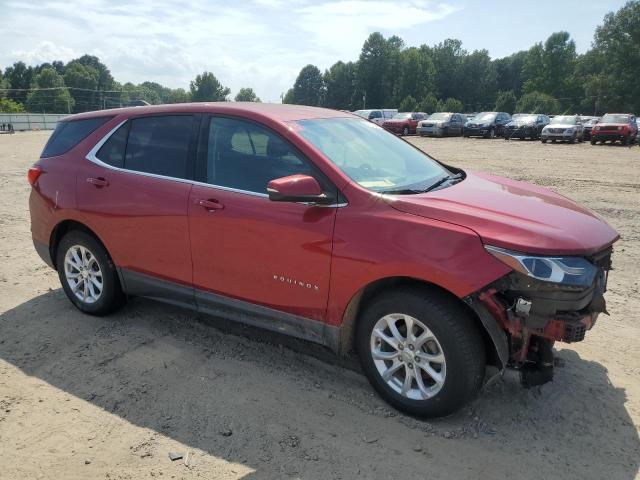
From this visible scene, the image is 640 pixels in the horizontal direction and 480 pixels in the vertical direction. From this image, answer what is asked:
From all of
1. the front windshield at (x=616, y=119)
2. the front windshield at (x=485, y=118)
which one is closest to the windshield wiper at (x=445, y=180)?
the front windshield at (x=616, y=119)

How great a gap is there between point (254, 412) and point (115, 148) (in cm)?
253

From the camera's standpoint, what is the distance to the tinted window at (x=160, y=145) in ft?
13.1

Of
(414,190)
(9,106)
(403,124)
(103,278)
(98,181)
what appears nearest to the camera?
(414,190)

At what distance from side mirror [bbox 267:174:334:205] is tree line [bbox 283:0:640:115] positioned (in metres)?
75.7

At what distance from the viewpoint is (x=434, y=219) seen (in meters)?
2.96

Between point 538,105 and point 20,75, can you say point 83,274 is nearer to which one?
point 538,105

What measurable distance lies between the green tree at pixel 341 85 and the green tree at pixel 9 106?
69.5 metres

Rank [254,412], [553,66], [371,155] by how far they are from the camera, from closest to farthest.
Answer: [254,412]
[371,155]
[553,66]

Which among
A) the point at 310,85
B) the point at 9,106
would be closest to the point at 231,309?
the point at 9,106

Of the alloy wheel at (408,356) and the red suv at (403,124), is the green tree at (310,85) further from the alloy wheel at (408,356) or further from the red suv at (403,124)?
the alloy wheel at (408,356)

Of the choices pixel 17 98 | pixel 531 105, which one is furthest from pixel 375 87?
pixel 17 98

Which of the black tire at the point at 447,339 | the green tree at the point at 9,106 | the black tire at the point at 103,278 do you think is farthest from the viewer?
the green tree at the point at 9,106

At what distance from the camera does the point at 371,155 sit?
380cm

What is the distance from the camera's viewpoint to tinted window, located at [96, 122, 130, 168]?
4348 mm
